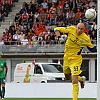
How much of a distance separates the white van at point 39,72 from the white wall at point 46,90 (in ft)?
23.1

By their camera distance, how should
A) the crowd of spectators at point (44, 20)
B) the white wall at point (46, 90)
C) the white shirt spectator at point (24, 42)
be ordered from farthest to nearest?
the white shirt spectator at point (24, 42)
the crowd of spectators at point (44, 20)
the white wall at point (46, 90)

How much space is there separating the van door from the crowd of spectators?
4.56 meters

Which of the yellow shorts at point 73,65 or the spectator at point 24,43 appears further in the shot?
the spectator at point 24,43

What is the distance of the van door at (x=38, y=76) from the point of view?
1155 inches

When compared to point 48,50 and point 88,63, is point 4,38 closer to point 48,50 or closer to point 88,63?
point 48,50

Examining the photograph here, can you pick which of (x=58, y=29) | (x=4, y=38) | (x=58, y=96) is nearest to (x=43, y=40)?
(x=4, y=38)

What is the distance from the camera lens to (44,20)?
37.8 meters

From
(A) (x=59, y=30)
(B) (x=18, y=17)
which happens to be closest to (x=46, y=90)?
(A) (x=59, y=30)

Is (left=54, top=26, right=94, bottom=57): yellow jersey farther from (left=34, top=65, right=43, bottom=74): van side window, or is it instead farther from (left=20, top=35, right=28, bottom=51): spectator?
(left=20, top=35, right=28, bottom=51): spectator

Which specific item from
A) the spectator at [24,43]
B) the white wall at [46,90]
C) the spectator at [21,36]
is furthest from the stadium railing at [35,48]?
the white wall at [46,90]

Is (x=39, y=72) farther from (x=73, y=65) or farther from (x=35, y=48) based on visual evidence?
(x=73, y=65)

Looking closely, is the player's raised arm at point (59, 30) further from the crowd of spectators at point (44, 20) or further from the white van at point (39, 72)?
the crowd of spectators at point (44, 20)

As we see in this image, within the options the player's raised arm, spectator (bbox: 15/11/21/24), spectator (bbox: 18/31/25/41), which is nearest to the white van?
spectator (bbox: 18/31/25/41)

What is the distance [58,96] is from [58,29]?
8.02 metres
